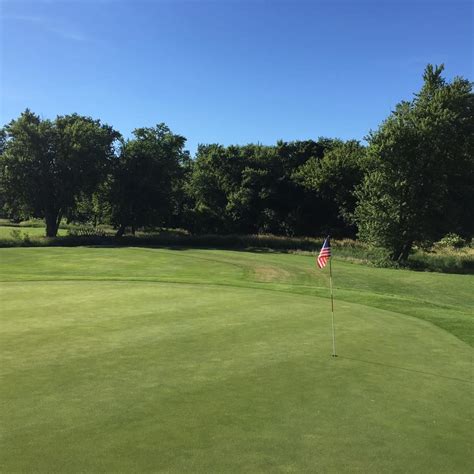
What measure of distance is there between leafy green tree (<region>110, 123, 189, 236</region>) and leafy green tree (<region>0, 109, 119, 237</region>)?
3087mm

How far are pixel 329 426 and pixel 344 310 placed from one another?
804 centimetres

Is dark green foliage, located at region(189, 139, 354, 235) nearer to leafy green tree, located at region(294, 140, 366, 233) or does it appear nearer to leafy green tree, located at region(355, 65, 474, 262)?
leafy green tree, located at region(294, 140, 366, 233)

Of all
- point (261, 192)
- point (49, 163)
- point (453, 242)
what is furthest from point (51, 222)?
point (453, 242)

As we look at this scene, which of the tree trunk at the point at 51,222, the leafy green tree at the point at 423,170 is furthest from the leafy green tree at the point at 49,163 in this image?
the leafy green tree at the point at 423,170

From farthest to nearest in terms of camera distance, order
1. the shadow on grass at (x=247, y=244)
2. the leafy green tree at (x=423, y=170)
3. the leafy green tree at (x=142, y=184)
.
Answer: the leafy green tree at (x=142, y=184)
the shadow on grass at (x=247, y=244)
the leafy green tree at (x=423, y=170)


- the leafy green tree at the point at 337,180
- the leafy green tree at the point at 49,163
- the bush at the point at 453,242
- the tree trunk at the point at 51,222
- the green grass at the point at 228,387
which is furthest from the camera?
the leafy green tree at the point at 337,180

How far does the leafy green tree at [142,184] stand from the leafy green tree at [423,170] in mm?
28850

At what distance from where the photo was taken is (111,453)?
4.55 meters

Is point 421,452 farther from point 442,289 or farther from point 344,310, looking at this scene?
point 442,289

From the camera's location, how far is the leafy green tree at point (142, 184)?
5709 cm

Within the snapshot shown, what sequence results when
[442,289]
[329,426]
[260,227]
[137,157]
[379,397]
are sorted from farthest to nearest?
[260,227] → [137,157] → [442,289] → [379,397] → [329,426]

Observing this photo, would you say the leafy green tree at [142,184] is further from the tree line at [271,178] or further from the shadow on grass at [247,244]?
the shadow on grass at [247,244]

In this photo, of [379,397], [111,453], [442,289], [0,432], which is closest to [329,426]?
[379,397]

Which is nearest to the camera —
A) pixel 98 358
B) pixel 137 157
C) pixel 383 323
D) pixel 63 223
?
pixel 98 358
